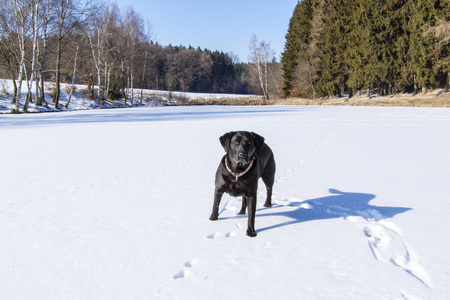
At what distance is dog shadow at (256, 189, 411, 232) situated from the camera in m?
2.99

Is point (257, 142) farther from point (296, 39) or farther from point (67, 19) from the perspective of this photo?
point (296, 39)

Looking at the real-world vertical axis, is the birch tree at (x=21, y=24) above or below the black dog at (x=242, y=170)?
above

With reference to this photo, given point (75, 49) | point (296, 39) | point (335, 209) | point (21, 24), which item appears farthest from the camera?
point (296, 39)

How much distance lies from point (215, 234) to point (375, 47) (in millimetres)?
32922

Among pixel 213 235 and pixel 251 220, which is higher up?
pixel 251 220

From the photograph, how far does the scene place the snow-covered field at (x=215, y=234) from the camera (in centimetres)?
182

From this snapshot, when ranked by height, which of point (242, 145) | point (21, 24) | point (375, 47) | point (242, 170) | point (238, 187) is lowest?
point (238, 187)

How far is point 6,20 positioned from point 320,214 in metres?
24.6

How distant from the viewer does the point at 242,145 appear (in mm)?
2609

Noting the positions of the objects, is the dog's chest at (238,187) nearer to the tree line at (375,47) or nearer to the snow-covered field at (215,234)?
the snow-covered field at (215,234)

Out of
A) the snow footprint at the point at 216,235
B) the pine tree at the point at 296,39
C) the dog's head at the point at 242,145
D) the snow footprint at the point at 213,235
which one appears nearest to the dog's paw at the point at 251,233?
the snow footprint at the point at 216,235

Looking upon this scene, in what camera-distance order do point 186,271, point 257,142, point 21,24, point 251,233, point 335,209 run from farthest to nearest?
point 21,24 → point 335,209 → point 257,142 → point 251,233 → point 186,271

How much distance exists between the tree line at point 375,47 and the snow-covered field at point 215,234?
2534cm

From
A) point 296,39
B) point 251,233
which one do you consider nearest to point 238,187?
point 251,233
